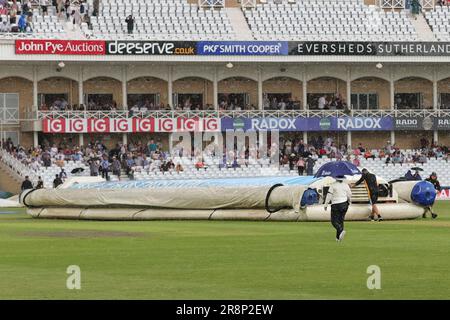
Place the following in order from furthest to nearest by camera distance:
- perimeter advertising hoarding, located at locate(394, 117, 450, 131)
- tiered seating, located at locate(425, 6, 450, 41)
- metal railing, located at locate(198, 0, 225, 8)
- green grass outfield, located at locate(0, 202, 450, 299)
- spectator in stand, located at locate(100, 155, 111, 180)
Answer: tiered seating, located at locate(425, 6, 450, 41), metal railing, located at locate(198, 0, 225, 8), perimeter advertising hoarding, located at locate(394, 117, 450, 131), spectator in stand, located at locate(100, 155, 111, 180), green grass outfield, located at locate(0, 202, 450, 299)

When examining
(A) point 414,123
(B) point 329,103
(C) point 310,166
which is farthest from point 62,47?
(A) point 414,123

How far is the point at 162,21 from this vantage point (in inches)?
2963

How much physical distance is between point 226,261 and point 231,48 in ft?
166

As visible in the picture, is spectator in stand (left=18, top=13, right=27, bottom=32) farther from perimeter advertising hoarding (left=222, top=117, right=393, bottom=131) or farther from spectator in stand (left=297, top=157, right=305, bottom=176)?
spectator in stand (left=297, top=157, right=305, bottom=176)

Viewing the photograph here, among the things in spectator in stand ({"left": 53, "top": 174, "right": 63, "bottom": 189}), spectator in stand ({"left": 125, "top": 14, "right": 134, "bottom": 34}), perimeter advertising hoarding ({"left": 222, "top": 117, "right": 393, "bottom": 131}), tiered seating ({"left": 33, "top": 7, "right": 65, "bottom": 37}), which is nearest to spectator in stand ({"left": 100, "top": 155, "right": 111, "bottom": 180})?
spectator in stand ({"left": 53, "top": 174, "right": 63, "bottom": 189})

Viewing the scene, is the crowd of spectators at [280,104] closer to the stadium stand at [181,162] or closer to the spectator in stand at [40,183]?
the stadium stand at [181,162]

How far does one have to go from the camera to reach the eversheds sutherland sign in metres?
70.1

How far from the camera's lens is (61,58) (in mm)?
70500

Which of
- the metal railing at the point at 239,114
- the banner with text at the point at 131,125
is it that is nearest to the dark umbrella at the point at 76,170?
the banner with text at the point at 131,125

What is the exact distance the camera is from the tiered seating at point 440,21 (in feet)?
259

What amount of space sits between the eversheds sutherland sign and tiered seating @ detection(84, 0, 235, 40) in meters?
1.12

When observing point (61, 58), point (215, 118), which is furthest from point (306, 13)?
point (61, 58)

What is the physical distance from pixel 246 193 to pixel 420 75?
41.5 meters

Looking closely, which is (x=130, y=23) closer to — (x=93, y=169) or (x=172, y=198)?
(x=93, y=169)
